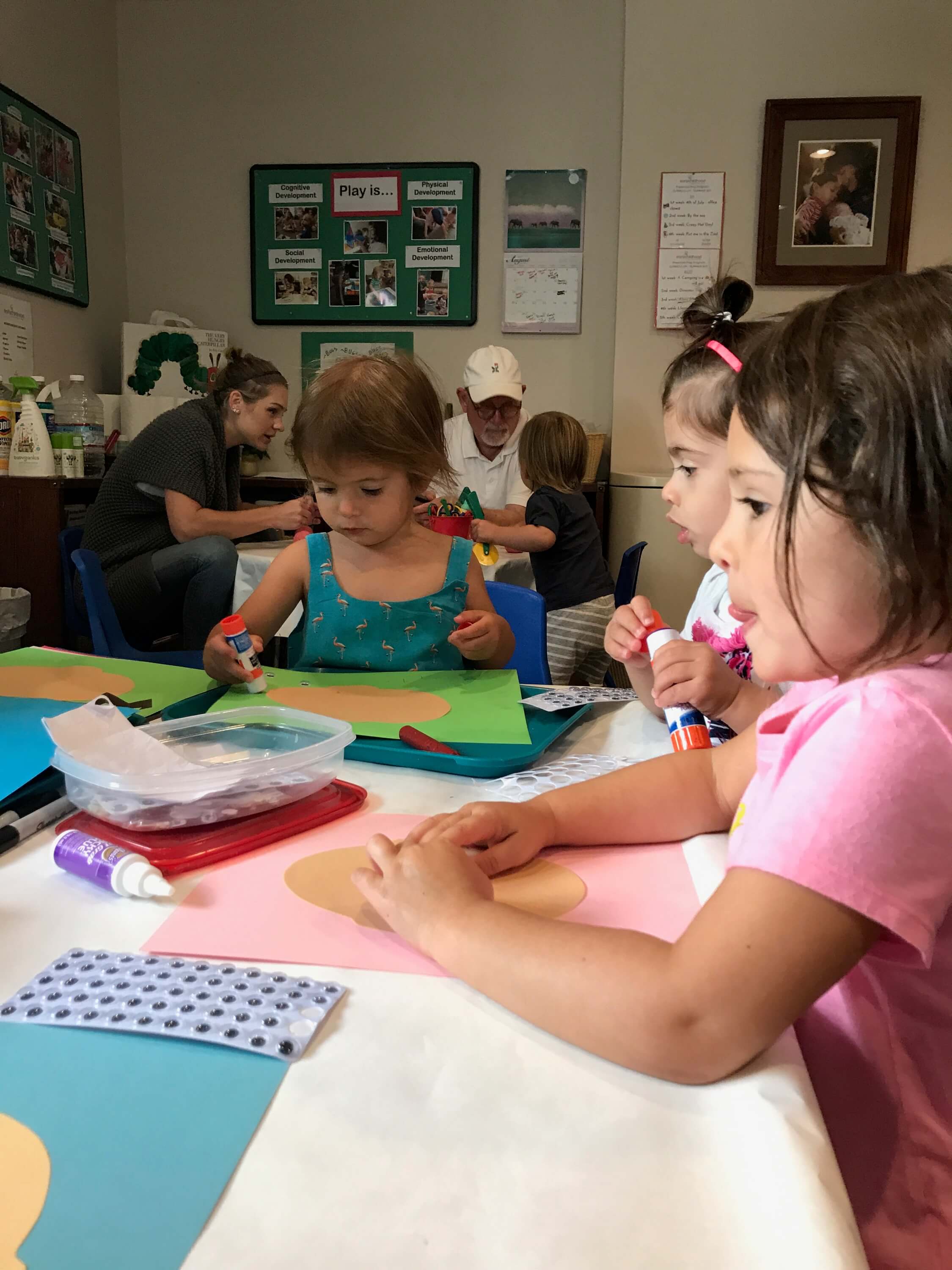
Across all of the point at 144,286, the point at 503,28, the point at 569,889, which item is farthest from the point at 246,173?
the point at 569,889

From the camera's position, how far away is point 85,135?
10.9 ft

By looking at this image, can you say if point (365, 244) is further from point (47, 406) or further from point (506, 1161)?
point (506, 1161)

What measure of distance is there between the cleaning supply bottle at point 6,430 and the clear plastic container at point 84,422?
10.7 inches

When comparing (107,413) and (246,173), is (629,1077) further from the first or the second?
(246,173)

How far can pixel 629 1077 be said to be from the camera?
0.38m

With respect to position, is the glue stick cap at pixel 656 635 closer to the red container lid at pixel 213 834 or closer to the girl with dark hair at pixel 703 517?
the girl with dark hair at pixel 703 517

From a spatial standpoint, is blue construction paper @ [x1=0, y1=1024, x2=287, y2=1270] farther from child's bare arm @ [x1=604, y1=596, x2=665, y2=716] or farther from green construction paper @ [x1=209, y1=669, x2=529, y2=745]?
child's bare arm @ [x1=604, y1=596, x2=665, y2=716]

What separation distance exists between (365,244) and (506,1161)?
3679 mm

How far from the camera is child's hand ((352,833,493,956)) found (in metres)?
0.46

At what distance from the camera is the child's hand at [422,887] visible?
457 millimetres

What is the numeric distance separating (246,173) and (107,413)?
3.83 ft

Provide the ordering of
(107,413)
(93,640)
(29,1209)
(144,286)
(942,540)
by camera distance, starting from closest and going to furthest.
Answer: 1. (29,1209)
2. (942,540)
3. (93,640)
4. (107,413)
5. (144,286)

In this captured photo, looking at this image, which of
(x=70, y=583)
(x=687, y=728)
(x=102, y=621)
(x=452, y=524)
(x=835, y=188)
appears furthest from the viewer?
(x=835, y=188)

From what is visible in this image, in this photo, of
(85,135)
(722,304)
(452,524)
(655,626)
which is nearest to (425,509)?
(452,524)
